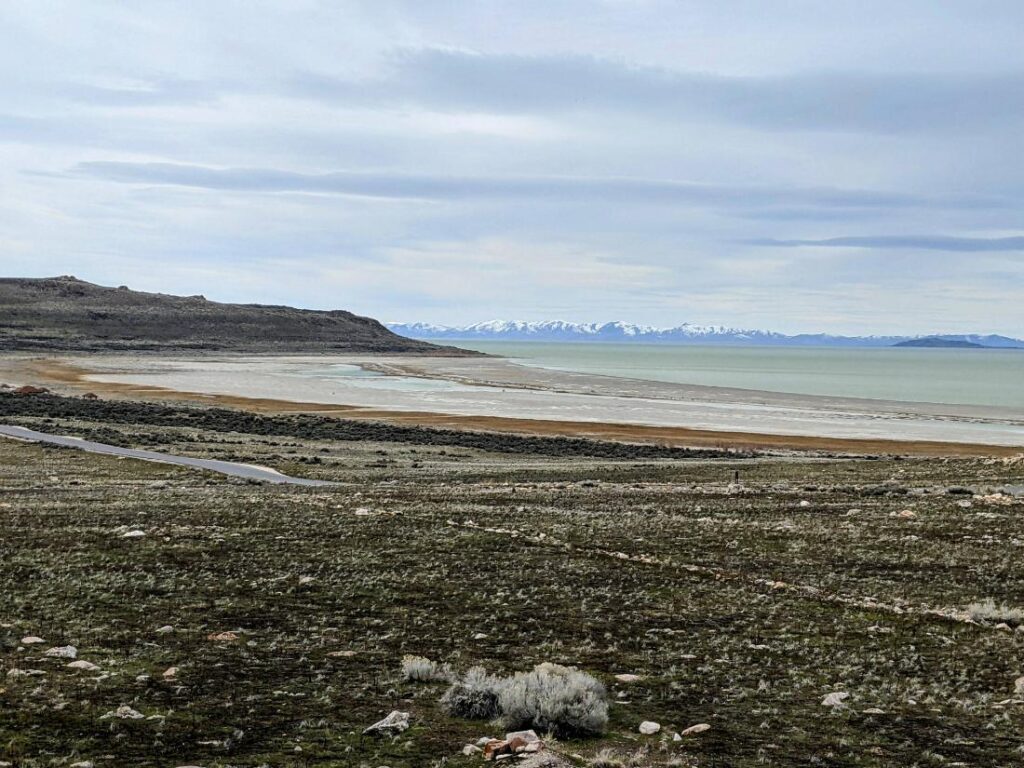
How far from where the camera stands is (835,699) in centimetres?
1067

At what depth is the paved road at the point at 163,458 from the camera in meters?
39.8

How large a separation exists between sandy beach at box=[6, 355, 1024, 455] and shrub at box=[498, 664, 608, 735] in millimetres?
55651

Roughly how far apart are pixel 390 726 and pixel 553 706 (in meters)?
1.53

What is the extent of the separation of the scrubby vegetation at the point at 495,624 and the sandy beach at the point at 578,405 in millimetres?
41121

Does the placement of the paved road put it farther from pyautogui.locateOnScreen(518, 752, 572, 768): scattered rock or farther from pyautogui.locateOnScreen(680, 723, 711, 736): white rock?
pyautogui.locateOnScreen(518, 752, 572, 768): scattered rock

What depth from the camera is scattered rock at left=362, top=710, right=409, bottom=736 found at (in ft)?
30.8

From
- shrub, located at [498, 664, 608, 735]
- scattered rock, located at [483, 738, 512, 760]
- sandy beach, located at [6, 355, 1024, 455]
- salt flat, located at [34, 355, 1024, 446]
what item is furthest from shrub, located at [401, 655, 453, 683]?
salt flat, located at [34, 355, 1024, 446]

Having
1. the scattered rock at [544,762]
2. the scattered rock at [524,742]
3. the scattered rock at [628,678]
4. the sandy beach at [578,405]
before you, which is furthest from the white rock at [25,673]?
the sandy beach at [578,405]

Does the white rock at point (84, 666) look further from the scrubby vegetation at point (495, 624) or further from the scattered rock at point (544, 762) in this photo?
the scattered rock at point (544, 762)

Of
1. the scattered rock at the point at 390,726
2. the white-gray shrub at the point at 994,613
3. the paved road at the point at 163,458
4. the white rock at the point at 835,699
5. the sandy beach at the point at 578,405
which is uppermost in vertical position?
the white-gray shrub at the point at 994,613

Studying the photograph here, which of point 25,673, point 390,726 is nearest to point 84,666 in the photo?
point 25,673

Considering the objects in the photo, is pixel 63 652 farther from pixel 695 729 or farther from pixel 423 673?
pixel 695 729

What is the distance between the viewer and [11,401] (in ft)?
248

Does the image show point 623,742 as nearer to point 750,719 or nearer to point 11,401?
point 750,719
